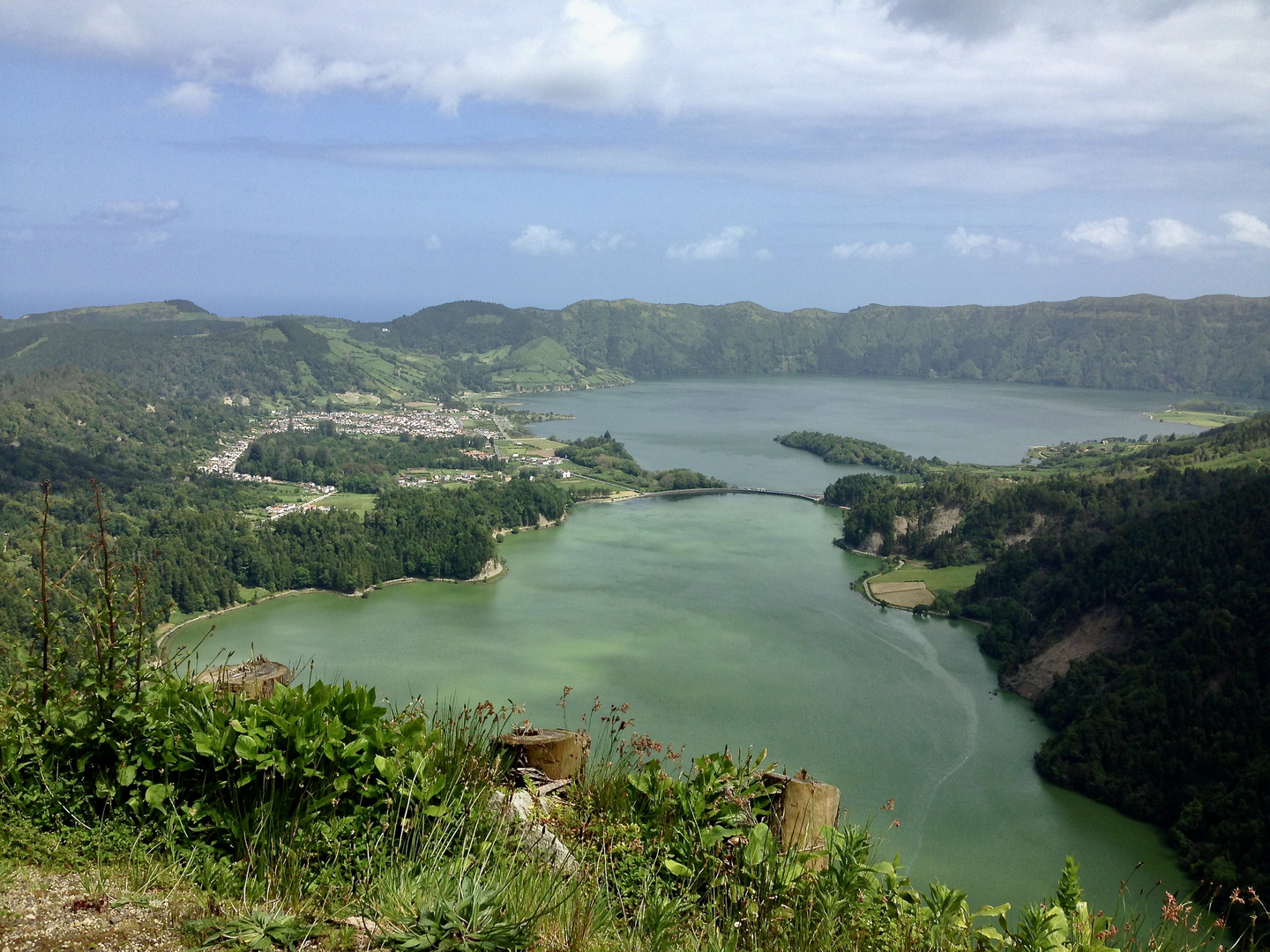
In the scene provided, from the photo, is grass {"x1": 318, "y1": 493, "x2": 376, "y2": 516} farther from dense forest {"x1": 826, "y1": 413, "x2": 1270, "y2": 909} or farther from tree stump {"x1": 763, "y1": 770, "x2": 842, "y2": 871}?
tree stump {"x1": 763, "y1": 770, "x2": 842, "y2": 871}

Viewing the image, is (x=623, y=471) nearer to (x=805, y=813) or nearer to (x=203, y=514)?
(x=203, y=514)

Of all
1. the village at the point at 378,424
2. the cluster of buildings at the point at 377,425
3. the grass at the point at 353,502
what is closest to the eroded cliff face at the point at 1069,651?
the grass at the point at 353,502

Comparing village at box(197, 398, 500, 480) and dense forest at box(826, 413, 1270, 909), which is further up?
village at box(197, 398, 500, 480)

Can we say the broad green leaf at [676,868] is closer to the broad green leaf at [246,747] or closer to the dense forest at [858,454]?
the broad green leaf at [246,747]

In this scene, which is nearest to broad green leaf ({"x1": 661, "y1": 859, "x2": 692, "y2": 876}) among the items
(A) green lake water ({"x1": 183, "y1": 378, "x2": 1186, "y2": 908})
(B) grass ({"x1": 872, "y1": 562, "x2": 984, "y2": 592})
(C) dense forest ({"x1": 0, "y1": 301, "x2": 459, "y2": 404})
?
(A) green lake water ({"x1": 183, "y1": 378, "x2": 1186, "y2": 908})

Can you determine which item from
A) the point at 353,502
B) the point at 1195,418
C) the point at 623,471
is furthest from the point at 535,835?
the point at 1195,418

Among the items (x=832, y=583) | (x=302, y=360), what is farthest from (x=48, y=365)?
(x=832, y=583)
